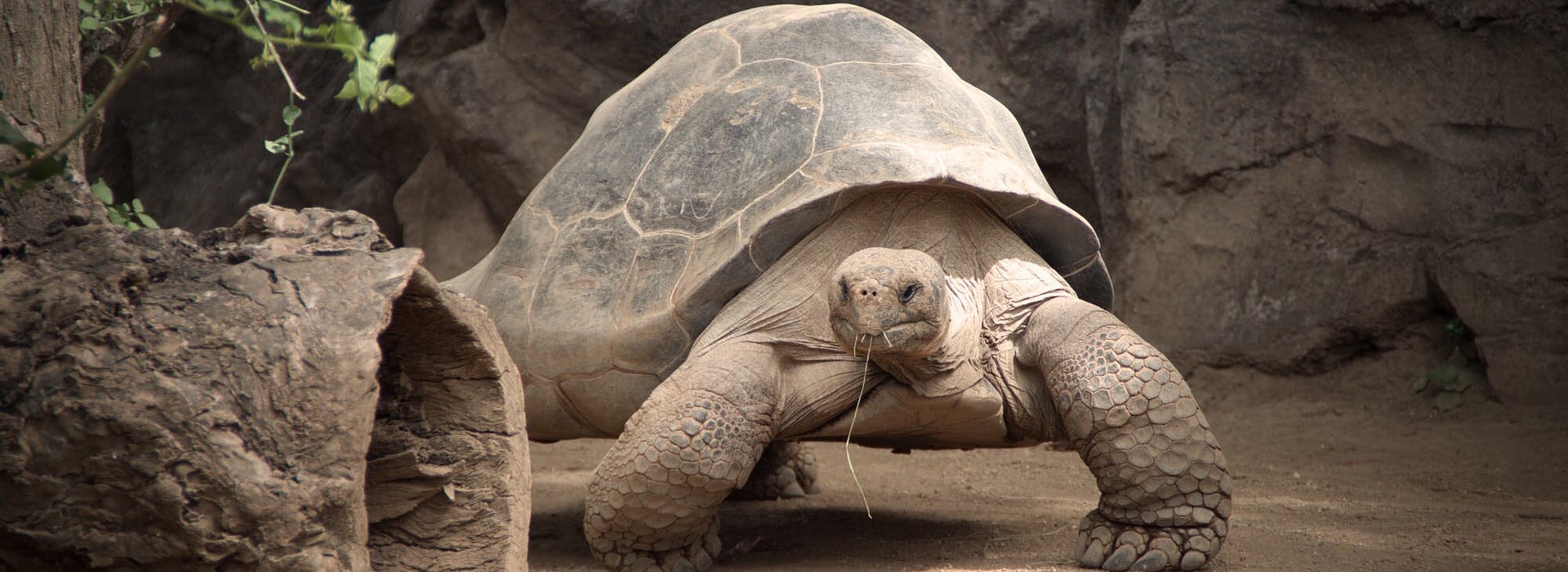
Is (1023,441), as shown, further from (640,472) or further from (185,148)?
(185,148)

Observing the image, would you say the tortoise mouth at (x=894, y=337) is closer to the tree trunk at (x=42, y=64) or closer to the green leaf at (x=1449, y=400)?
the tree trunk at (x=42, y=64)

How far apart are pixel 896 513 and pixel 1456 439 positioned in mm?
2314

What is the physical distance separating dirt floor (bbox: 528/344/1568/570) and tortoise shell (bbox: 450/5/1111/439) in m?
0.66

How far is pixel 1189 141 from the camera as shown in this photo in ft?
19.0

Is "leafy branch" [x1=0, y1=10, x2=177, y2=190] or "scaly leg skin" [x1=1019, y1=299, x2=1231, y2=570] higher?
"leafy branch" [x1=0, y1=10, x2=177, y2=190]

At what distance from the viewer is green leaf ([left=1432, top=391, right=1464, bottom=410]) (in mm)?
5281

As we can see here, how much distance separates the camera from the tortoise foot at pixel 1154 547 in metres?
3.17

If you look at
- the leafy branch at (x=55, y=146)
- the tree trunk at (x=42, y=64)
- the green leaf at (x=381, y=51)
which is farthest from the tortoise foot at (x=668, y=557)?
the leafy branch at (x=55, y=146)

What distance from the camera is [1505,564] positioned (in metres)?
3.09

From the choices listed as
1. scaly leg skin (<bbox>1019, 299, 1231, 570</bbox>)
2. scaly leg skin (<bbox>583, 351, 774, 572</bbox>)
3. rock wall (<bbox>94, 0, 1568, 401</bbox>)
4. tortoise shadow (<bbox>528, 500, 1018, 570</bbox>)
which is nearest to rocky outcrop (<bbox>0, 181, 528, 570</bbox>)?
scaly leg skin (<bbox>583, 351, 774, 572</bbox>)

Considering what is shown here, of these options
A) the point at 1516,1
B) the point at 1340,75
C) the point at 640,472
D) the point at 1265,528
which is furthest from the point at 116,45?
the point at 1516,1

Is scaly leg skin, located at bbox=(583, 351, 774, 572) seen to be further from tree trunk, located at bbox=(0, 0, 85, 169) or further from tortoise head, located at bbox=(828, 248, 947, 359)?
tree trunk, located at bbox=(0, 0, 85, 169)

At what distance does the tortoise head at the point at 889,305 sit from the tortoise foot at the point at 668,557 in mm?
780

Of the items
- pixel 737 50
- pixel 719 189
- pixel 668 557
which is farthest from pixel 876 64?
pixel 668 557
